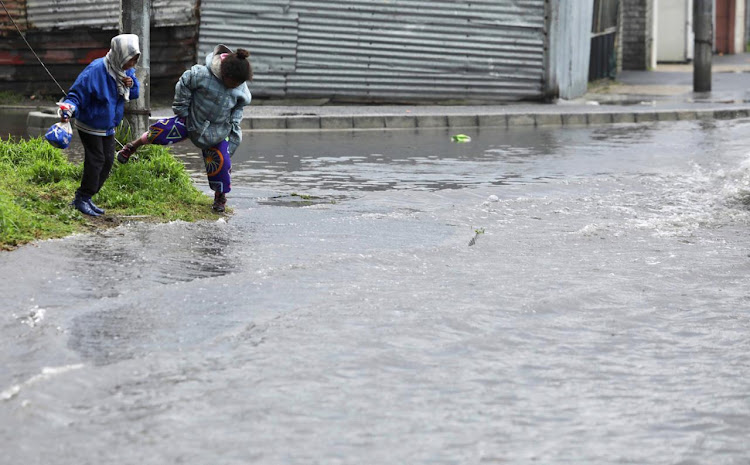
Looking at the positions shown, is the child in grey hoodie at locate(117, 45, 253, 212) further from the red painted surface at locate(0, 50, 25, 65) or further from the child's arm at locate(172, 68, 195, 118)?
the red painted surface at locate(0, 50, 25, 65)

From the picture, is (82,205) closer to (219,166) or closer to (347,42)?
(219,166)

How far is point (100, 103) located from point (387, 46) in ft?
40.7

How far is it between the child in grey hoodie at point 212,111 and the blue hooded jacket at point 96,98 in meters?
0.53

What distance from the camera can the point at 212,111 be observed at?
8508 millimetres

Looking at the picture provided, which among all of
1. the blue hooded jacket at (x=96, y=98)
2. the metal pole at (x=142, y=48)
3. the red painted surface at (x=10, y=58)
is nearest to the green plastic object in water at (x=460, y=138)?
the metal pole at (x=142, y=48)

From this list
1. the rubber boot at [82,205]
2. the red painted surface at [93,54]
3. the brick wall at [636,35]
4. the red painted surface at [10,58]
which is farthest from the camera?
the brick wall at [636,35]

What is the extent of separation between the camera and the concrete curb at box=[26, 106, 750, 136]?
16422mm

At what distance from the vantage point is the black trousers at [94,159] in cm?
805

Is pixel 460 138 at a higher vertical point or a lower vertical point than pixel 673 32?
lower

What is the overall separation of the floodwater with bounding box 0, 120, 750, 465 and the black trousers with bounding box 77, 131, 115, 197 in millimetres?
410

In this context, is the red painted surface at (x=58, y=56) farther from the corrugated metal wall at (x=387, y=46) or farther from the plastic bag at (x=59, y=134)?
the plastic bag at (x=59, y=134)

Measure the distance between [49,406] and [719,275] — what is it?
4.27 meters

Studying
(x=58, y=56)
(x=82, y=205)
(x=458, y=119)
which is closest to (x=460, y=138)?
(x=458, y=119)

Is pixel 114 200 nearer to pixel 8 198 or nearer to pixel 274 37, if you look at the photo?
pixel 8 198
